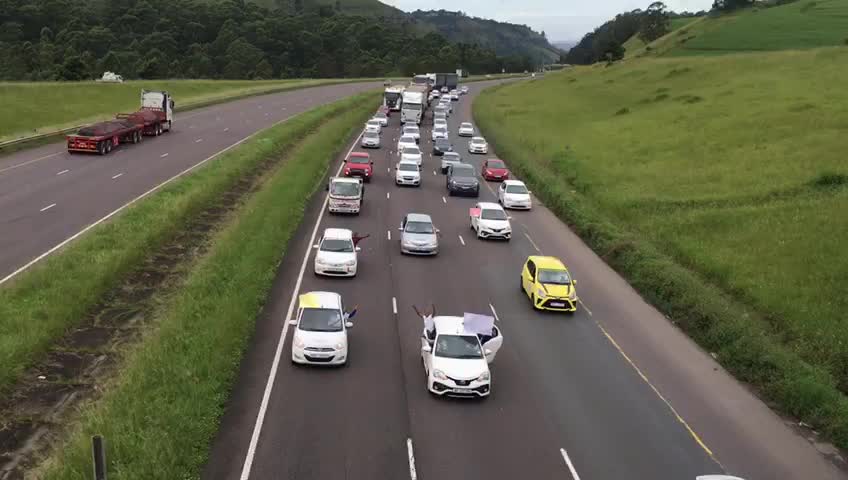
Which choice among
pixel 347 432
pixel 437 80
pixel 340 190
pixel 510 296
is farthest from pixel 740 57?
pixel 347 432

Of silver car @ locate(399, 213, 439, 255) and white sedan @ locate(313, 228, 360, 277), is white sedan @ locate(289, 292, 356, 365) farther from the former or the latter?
silver car @ locate(399, 213, 439, 255)

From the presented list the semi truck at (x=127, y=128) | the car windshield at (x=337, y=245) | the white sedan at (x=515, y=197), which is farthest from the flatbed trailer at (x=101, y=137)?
the car windshield at (x=337, y=245)

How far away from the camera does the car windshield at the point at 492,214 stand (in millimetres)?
35000

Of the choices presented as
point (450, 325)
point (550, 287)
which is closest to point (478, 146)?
point (550, 287)

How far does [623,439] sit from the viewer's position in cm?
1688

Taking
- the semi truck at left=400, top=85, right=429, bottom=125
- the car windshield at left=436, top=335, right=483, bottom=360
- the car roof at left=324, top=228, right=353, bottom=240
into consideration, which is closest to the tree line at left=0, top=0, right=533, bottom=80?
the semi truck at left=400, top=85, right=429, bottom=125

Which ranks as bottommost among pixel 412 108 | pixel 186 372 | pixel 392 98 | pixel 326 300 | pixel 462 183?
pixel 186 372

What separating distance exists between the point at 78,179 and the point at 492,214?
21.6 metres

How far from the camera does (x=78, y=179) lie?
3878 cm

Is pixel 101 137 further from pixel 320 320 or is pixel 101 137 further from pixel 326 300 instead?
pixel 320 320

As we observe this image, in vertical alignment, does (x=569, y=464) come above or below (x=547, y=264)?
below

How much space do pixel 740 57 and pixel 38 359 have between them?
9103 centimetres

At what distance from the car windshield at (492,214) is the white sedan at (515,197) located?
20.4 ft

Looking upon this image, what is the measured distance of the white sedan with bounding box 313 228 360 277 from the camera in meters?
26.9
